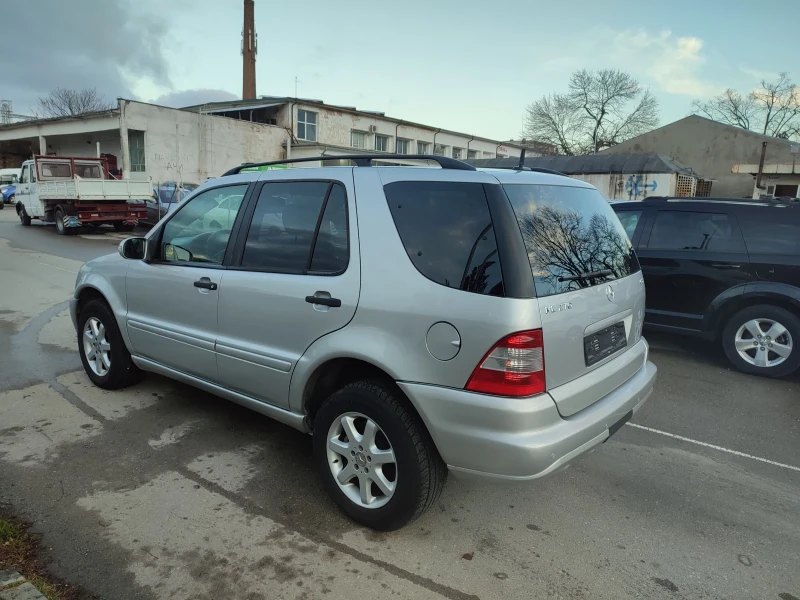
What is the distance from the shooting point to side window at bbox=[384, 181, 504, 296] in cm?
245

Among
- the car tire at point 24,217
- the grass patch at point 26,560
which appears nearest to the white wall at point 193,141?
the car tire at point 24,217

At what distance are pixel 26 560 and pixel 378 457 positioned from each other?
1.70m

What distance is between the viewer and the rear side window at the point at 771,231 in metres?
5.40

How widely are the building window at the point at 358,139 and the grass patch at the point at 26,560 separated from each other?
39.8 m

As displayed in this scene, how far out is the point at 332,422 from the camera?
290 cm

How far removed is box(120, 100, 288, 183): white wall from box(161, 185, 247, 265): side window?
89.2 ft

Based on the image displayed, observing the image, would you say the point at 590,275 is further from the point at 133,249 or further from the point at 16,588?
the point at 133,249

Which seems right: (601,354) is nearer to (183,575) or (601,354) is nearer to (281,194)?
(281,194)

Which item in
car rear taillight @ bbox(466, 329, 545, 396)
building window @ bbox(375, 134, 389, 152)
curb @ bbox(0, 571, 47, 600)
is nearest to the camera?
curb @ bbox(0, 571, 47, 600)

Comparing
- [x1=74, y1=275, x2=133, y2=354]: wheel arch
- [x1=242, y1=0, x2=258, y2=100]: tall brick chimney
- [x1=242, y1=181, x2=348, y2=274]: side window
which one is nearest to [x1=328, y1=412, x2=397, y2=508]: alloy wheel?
[x1=242, y1=181, x2=348, y2=274]: side window

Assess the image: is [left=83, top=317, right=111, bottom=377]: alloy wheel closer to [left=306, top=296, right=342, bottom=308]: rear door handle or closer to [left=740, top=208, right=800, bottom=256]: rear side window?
[left=306, top=296, right=342, bottom=308]: rear door handle

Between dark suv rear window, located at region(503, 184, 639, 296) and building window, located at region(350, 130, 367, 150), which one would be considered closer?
dark suv rear window, located at region(503, 184, 639, 296)

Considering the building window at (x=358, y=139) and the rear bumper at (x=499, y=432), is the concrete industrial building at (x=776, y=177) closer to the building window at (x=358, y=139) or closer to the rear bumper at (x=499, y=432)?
the building window at (x=358, y=139)

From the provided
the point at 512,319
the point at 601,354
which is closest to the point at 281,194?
the point at 512,319
